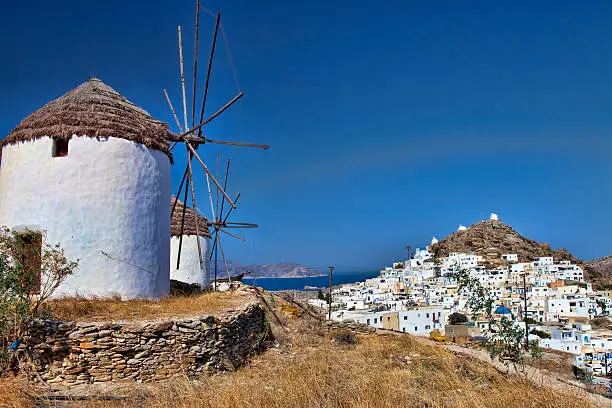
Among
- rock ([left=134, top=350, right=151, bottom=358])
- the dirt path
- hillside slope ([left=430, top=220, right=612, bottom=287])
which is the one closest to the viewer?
the dirt path

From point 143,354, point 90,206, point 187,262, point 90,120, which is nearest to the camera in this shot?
point 143,354

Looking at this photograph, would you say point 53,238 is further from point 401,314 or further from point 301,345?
point 401,314

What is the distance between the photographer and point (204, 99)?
1140 centimetres

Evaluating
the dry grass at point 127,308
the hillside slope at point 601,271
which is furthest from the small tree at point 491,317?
the hillside slope at point 601,271

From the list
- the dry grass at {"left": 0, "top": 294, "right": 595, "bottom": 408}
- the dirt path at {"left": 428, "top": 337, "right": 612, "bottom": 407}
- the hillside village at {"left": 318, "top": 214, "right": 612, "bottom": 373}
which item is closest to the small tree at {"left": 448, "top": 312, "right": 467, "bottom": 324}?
the hillside village at {"left": 318, "top": 214, "right": 612, "bottom": 373}

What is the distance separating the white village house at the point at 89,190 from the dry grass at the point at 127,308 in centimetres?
60

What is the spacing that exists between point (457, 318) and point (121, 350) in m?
44.3

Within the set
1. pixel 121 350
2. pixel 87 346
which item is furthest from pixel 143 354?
pixel 87 346

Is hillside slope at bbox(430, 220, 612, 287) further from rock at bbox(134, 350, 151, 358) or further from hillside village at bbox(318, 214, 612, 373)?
rock at bbox(134, 350, 151, 358)

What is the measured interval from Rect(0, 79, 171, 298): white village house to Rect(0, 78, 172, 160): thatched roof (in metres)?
0.02

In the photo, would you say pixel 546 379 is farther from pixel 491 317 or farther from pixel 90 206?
pixel 90 206

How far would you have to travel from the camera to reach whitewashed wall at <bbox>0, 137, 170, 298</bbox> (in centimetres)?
884

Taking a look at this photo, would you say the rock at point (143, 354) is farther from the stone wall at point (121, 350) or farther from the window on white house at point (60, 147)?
the window on white house at point (60, 147)

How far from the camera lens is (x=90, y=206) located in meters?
9.01
